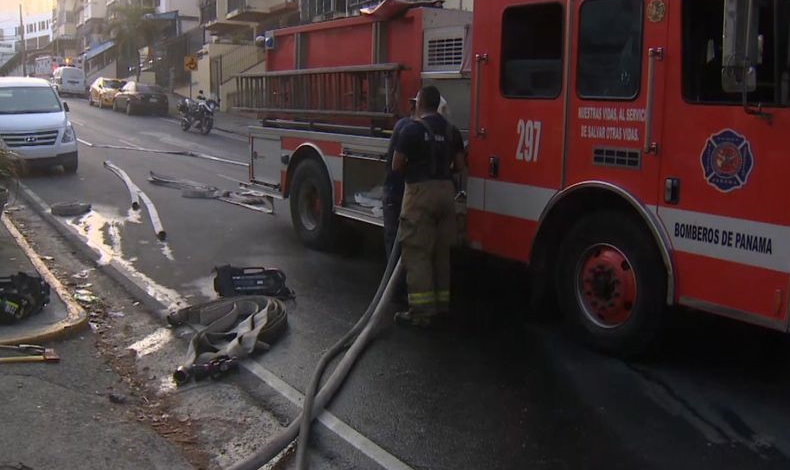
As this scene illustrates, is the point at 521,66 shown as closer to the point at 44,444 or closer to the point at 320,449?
the point at 320,449

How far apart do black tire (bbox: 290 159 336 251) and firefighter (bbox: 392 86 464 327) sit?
2659mm

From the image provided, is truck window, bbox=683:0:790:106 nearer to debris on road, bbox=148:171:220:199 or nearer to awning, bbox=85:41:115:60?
debris on road, bbox=148:171:220:199

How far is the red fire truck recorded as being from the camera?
479cm

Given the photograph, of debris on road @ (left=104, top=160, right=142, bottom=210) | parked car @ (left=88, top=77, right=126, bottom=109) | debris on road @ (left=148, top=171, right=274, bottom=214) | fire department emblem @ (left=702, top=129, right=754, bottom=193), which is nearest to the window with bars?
fire department emblem @ (left=702, top=129, right=754, bottom=193)

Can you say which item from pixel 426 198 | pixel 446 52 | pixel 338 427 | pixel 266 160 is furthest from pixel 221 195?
pixel 338 427

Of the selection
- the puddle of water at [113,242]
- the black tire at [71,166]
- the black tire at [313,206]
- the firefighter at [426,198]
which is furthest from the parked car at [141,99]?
the firefighter at [426,198]

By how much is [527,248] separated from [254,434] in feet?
8.67

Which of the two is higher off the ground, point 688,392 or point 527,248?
point 527,248

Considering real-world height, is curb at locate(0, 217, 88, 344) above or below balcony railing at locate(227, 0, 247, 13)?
below

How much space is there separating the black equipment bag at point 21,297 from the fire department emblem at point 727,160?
4855mm

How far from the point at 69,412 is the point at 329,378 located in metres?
1.55

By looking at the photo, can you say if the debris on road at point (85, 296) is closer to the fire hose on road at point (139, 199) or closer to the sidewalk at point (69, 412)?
the sidewalk at point (69, 412)

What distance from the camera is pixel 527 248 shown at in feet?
21.0

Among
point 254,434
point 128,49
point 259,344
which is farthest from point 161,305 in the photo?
point 128,49
